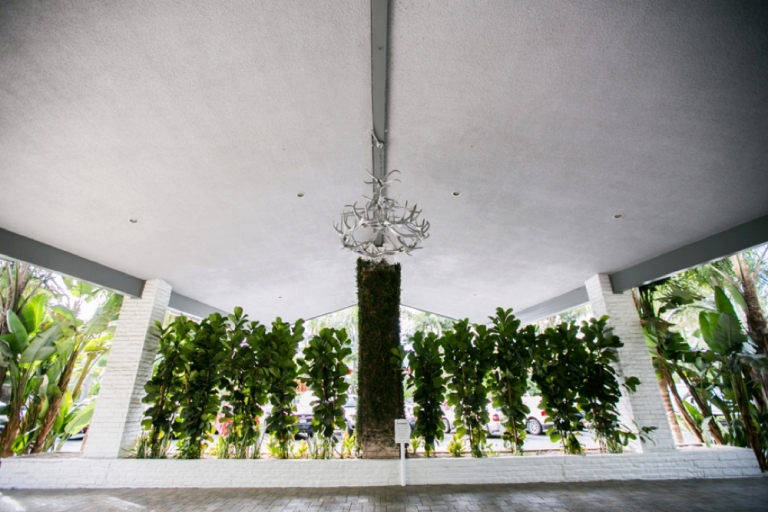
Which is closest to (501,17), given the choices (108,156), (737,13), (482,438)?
(737,13)

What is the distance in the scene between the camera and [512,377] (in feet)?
15.9

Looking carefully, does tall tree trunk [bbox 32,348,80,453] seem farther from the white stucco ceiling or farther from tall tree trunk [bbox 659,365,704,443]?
tall tree trunk [bbox 659,365,704,443]

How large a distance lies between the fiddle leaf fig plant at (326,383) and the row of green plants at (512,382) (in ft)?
2.72

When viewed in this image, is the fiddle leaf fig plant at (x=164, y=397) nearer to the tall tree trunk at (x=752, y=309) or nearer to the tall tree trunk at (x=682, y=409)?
the tall tree trunk at (x=682, y=409)

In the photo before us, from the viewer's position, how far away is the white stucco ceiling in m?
2.34

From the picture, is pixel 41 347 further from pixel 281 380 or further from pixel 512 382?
pixel 512 382

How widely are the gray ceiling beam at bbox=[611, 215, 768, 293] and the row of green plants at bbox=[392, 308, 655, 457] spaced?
0.91 meters

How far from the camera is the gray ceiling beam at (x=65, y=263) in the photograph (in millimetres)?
4152

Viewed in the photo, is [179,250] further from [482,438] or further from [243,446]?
[482,438]

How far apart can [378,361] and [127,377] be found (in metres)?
3.76

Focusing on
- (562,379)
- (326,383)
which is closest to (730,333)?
(562,379)

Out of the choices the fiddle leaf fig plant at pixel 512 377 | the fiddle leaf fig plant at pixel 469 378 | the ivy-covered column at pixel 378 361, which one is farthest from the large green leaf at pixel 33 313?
the fiddle leaf fig plant at pixel 512 377

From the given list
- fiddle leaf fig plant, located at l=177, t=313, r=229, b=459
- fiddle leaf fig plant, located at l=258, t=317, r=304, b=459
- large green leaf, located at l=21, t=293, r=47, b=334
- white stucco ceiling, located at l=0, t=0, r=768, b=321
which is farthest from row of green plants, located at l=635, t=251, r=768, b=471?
large green leaf, located at l=21, t=293, r=47, b=334

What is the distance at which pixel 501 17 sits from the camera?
2.36 m
